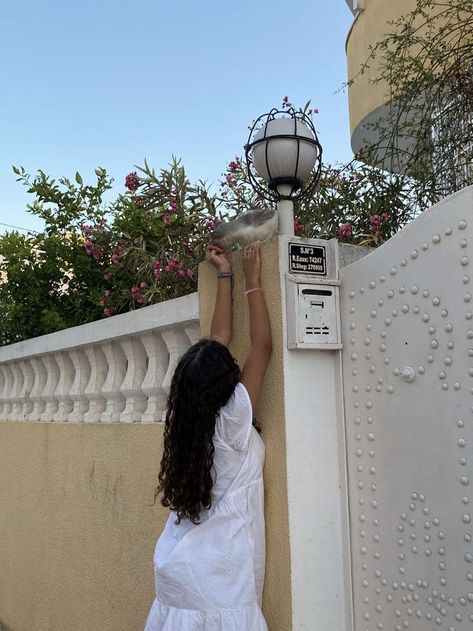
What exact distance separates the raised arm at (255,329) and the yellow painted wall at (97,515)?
0.04 metres

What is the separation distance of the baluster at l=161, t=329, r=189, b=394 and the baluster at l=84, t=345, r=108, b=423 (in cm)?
Result: 71

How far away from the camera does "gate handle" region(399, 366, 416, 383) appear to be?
6.40 feet

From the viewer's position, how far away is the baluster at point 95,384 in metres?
3.50

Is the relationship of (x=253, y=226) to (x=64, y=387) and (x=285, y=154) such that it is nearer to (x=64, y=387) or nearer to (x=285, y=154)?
(x=285, y=154)

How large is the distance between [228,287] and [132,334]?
0.90 m

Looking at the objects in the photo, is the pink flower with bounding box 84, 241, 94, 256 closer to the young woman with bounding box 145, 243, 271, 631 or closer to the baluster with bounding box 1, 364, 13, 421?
the baluster with bounding box 1, 364, 13, 421

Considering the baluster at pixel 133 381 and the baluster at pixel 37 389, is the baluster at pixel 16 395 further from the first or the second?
the baluster at pixel 133 381

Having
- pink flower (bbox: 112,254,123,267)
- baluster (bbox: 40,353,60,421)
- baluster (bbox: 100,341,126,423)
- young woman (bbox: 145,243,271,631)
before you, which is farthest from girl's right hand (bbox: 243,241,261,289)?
pink flower (bbox: 112,254,123,267)

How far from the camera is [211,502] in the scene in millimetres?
2080

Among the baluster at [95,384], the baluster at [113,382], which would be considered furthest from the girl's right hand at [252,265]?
the baluster at [95,384]

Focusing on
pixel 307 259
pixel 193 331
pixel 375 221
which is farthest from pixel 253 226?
pixel 375 221

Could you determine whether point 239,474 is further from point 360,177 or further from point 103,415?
point 360,177

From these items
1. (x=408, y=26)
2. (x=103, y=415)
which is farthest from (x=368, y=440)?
(x=408, y=26)

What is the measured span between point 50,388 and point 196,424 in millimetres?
2298
